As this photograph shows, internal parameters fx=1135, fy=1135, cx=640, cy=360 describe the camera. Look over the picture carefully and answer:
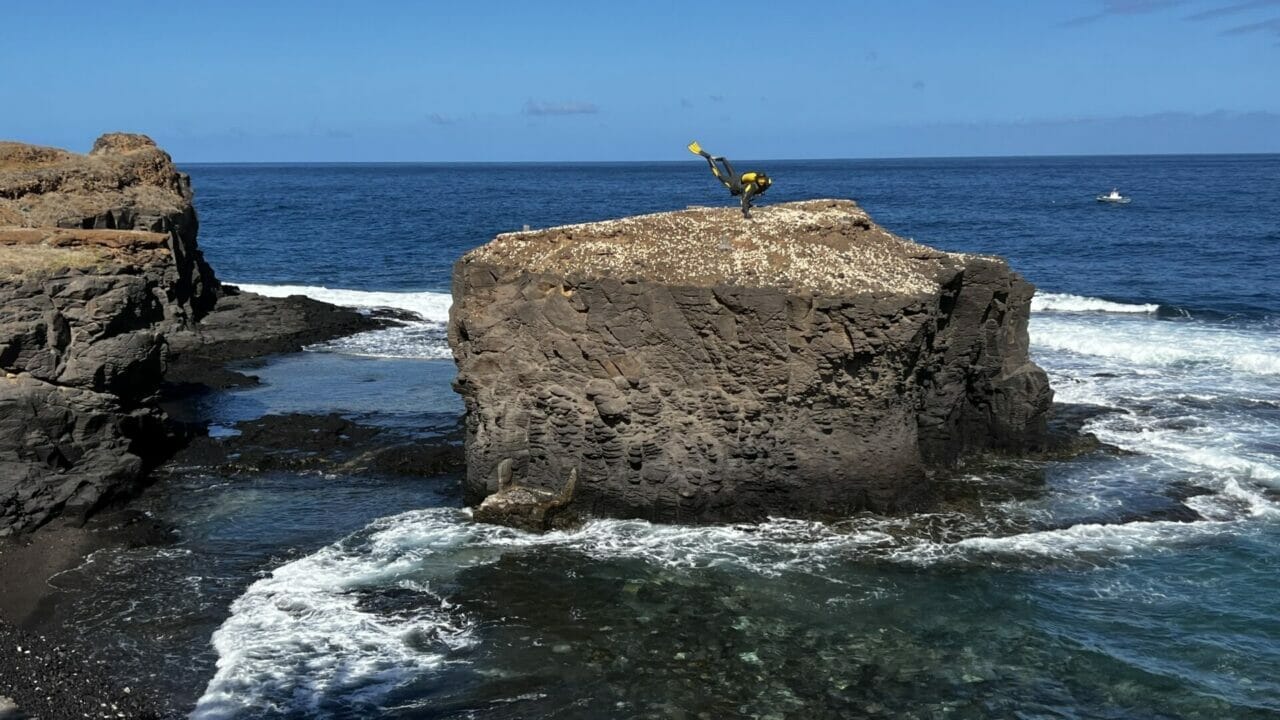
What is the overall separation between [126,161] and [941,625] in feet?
109

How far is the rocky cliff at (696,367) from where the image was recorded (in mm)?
20406

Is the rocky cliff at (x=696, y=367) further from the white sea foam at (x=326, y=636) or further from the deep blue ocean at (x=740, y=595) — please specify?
the white sea foam at (x=326, y=636)

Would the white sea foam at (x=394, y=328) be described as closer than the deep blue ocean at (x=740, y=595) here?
No

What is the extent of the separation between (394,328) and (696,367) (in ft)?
77.7

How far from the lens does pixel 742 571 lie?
18.7 meters

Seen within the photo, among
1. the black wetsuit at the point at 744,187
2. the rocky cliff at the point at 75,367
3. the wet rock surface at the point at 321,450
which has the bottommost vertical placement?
the wet rock surface at the point at 321,450

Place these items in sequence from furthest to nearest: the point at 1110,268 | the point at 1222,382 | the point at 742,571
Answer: the point at 1110,268
the point at 1222,382
the point at 742,571

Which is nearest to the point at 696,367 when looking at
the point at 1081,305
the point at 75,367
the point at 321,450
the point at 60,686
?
the point at 321,450

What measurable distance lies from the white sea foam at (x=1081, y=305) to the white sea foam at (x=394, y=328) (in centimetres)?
2337

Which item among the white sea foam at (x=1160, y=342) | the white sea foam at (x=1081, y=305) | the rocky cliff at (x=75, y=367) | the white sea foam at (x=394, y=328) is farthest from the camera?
the white sea foam at (x=1081, y=305)

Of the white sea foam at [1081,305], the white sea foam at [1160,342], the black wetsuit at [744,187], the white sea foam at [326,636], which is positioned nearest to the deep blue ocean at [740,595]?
the white sea foam at [326,636]

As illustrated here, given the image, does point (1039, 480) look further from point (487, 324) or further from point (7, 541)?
point (7, 541)

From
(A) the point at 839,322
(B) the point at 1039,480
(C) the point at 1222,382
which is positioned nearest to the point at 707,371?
(A) the point at 839,322

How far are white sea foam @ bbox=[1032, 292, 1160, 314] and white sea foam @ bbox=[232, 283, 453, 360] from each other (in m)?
23.4
